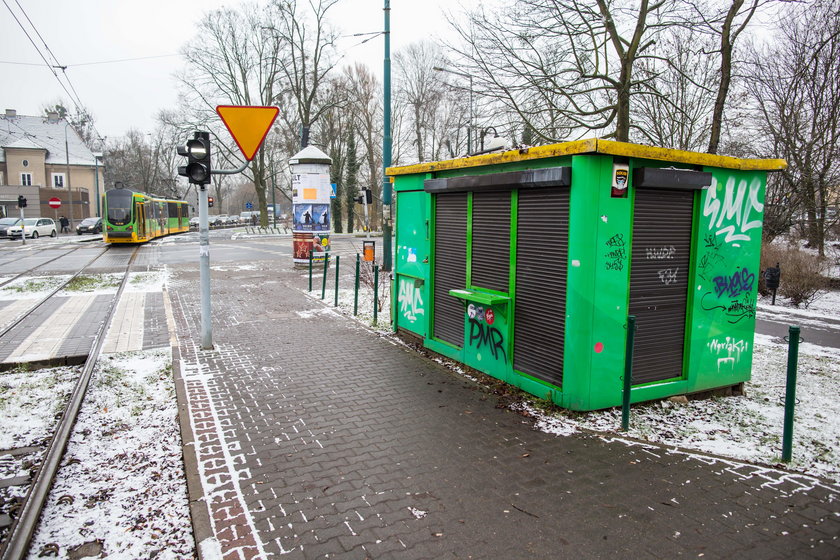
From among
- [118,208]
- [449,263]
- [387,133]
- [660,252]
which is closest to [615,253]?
[660,252]

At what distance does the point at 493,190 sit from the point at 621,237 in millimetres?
1657

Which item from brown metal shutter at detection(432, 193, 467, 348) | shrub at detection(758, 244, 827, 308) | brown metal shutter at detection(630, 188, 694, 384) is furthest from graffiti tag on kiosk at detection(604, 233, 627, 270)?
shrub at detection(758, 244, 827, 308)

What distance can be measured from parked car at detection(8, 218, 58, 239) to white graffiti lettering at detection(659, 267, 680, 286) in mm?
41385

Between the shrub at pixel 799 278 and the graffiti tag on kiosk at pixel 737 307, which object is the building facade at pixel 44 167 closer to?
the shrub at pixel 799 278

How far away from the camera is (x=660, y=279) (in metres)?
5.68

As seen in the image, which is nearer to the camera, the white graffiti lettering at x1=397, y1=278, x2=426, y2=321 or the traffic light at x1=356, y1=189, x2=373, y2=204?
the white graffiti lettering at x1=397, y1=278, x2=426, y2=321

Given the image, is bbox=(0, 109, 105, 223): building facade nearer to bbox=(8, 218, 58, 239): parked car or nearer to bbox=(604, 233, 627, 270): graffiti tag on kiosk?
bbox=(8, 218, 58, 239): parked car

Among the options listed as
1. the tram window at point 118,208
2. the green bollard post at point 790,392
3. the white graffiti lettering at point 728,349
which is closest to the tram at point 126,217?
the tram window at point 118,208

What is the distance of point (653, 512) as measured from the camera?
12.3 feet

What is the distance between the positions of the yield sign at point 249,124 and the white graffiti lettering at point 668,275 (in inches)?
211

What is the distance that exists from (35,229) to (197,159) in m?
38.3

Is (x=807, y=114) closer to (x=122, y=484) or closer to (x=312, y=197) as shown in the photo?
(x=312, y=197)

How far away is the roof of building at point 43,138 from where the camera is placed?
2447 inches

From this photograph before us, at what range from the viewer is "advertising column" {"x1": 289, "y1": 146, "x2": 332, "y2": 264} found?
17719mm
